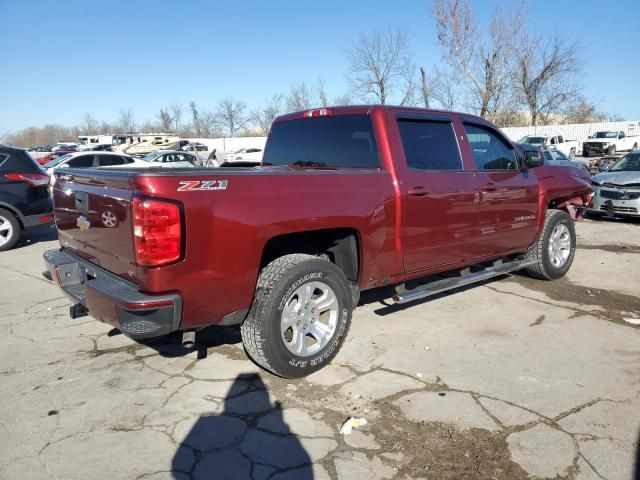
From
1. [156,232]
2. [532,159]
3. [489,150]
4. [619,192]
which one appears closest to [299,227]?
[156,232]

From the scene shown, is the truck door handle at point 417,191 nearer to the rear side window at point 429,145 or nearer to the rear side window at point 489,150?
the rear side window at point 429,145

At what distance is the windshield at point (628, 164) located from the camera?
11.5 m

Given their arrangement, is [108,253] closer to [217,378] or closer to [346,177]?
[217,378]

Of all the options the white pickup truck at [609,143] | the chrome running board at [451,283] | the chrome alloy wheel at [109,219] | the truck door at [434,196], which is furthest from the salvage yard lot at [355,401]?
the white pickup truck at [609,143]

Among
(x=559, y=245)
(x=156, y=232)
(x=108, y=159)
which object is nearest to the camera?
(x=156, y=232)

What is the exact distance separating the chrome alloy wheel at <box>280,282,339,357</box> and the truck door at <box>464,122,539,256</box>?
6.49 ft

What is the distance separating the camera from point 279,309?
3.39 metres

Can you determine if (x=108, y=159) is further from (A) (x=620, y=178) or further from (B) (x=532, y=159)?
(A) (x=620, y=178)

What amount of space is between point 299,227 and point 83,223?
1580 mm

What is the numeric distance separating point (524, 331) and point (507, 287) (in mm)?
1538

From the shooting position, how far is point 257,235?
10.5 ft

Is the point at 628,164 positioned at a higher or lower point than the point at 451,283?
higher

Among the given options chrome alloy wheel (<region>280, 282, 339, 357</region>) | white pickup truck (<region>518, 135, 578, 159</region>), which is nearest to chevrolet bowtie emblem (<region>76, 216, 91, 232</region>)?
chrome alloy wheel (<region>280, 282, 339, 357</region>)

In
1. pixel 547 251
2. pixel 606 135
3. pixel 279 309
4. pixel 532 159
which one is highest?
pixel 606 135
